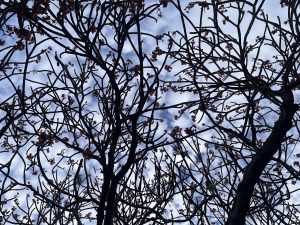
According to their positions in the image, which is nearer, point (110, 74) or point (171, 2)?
point (110, 74)

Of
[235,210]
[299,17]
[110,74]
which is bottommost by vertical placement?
[235,210]

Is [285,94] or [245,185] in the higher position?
[285,94]

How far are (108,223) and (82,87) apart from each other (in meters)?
2.33

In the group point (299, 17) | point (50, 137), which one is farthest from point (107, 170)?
point (299, 17)

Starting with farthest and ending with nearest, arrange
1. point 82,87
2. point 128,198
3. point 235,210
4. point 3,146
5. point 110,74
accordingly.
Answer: point 128,198 < point 3,146 < point 82,87 < point 110,74 < point 235,210

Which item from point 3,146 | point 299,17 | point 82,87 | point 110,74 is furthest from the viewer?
point 3,146

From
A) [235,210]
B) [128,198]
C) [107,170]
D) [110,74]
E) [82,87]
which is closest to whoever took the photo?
[235,210]

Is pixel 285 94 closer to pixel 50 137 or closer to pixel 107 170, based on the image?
pixel 107 170

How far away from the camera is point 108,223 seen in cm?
320

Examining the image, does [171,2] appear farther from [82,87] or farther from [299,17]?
[82,87]

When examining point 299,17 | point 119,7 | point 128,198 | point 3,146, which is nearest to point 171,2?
point 119,7

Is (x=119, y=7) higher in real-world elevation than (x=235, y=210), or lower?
higher

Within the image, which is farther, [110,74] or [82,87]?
[82,87]

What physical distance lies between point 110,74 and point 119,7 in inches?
32.4
